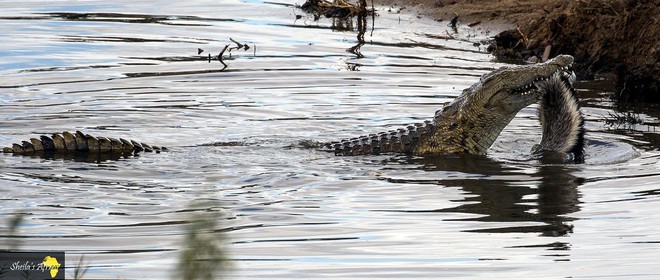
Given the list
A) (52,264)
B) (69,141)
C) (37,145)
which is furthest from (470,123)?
(52,264)

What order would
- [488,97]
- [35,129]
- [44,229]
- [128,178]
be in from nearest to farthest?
[44,229] → [128,178] → [488,97] → [35,129]

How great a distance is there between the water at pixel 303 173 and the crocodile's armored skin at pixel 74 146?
0.19m

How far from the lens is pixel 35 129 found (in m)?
10.4

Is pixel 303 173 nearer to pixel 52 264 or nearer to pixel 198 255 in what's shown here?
pixel 52 264

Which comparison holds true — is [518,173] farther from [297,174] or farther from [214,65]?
[214,65]

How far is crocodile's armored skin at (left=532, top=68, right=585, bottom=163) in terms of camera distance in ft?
30.4

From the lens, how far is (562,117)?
30.8ft

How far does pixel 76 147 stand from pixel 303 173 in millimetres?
1903

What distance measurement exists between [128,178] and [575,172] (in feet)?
10.5

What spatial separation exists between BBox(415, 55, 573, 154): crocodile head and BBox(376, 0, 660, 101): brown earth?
288cm

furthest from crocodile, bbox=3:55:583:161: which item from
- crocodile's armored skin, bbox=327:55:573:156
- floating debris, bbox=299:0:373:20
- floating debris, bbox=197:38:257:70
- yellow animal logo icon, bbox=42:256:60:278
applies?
floating debris, bbox=299:0:373:20

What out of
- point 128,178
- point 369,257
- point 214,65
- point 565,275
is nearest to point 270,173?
point 128,178

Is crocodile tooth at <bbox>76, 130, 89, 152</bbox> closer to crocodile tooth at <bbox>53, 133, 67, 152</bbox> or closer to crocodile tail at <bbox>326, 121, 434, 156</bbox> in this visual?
crocodile tooth at <bbox>53, 133, 67, 152</bbox>

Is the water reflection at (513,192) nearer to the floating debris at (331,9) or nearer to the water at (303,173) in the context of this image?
the water at (303,173)
